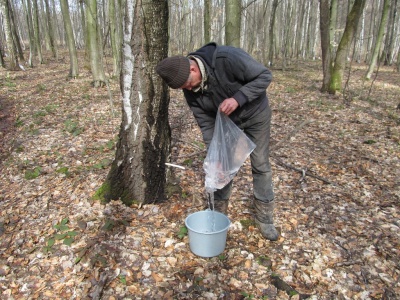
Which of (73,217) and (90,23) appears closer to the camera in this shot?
(73,217)

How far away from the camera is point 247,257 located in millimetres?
2719

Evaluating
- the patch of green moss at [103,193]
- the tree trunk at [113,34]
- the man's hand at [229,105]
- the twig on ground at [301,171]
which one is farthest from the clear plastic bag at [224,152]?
the tree trunk at [113,34]

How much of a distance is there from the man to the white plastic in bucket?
0.50m

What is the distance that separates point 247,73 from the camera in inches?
91.8

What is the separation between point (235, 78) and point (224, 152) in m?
0.72

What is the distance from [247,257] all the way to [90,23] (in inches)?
406

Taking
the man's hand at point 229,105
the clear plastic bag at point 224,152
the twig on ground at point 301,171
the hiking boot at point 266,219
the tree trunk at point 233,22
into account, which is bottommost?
the twig on ground at point 301,171

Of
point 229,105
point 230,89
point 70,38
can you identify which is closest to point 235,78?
point 230,89

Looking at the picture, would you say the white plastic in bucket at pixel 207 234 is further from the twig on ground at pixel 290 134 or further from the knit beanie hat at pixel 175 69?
the twig on ground at pixel 290 134

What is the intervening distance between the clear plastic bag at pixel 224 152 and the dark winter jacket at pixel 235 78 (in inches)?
6.6

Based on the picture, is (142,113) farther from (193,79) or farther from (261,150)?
(261,150)

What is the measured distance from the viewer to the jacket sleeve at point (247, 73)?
91.2 inches

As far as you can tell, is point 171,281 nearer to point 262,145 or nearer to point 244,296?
point 244,296

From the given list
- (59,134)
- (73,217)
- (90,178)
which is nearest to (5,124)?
(59,134)
